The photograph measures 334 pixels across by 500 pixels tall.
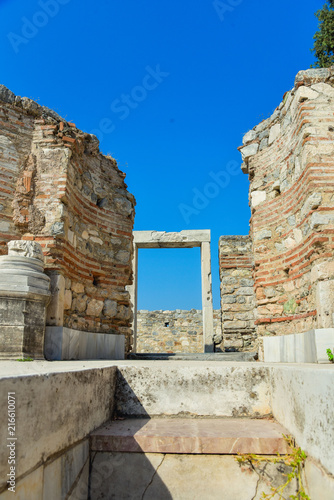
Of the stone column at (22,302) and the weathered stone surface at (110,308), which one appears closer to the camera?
A: the stone column at (22,302)

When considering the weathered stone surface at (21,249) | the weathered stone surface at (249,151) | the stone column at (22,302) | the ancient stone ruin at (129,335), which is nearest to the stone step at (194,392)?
the ancient stone ruin at (129,335)

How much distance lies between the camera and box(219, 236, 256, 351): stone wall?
8930 millimetres

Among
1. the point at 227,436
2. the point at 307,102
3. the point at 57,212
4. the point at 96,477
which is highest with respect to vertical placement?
the point at 307,102

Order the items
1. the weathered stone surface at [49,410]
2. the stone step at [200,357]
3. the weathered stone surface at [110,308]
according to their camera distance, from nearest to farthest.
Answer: the weathered stone surface at [49,410] < the weathered stone surface at [110,308] < the stone step at [200,357]

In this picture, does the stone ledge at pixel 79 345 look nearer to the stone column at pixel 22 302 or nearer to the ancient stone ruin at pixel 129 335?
the ancient stone ruin at pixel 129 335

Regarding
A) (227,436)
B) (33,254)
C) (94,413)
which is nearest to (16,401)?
(94,413)

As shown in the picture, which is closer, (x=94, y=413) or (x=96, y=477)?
(x=96, y=477)

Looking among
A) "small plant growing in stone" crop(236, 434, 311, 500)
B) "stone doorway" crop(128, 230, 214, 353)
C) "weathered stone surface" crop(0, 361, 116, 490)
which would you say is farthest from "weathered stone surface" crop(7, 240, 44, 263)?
"stone doorway" crop(128, 230, 214, 353)

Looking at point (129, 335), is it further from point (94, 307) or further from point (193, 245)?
point (193, 245)

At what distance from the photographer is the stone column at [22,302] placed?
370 centimetres

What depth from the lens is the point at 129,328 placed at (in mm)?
6527

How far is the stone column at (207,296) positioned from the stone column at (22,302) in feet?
22.7

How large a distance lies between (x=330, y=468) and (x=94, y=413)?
4.21ft

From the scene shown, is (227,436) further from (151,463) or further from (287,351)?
(287,351)
